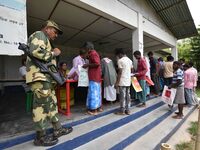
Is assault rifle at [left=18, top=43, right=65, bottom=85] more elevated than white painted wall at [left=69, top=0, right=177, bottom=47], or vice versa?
white painted wall at [left=69, top=0, right=177, bottom=47]

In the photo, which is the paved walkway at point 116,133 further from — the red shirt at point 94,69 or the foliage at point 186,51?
the foliage at point 186,51

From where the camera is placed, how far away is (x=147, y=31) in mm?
5973

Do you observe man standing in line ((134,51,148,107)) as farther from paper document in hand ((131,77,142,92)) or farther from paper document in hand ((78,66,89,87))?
paper document in hand ((78,66,89,87))

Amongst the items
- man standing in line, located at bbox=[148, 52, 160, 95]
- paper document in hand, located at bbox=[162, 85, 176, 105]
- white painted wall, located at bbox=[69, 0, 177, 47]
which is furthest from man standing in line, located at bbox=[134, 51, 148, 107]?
man standing in line, located at bbox=[148, 52, 160, 95]

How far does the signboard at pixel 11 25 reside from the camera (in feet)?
7.33

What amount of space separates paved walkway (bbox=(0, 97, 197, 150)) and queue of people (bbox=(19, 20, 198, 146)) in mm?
179

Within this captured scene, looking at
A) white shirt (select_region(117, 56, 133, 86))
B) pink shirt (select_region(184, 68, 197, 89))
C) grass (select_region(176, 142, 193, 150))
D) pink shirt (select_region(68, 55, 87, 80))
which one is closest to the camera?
grass (select_region(176, 142, 193, 150))

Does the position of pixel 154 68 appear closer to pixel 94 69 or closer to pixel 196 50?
pixel 94 69

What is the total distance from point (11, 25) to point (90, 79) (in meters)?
1.72

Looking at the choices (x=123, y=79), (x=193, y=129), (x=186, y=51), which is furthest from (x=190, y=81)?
(x=186, y=51)

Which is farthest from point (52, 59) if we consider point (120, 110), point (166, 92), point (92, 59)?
point (166, 92)

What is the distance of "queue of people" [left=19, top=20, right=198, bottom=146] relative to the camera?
214cm

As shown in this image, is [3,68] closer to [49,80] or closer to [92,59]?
[92,59]

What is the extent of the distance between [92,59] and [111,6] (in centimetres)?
169
